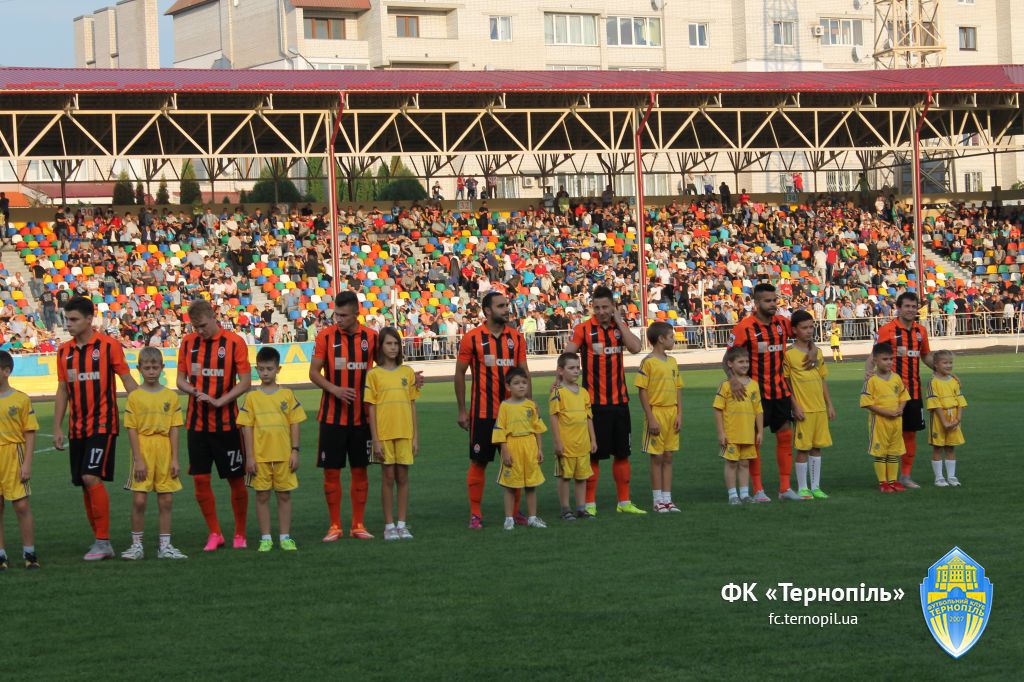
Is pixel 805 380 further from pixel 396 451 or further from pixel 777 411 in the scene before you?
pixel 396 451

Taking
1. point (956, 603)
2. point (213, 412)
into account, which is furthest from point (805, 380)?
point (956, 603)

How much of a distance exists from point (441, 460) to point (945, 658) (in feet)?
32.7

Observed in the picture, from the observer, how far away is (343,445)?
10.6 m

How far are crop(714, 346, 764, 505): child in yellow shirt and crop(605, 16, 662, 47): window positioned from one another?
55.5m

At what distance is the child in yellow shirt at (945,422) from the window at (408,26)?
5228 centimetres

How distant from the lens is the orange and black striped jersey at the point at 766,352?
12.1m

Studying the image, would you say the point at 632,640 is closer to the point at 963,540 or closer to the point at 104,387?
the point at 963,540

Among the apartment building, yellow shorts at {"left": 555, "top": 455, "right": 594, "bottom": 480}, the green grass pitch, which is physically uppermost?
the apartment building

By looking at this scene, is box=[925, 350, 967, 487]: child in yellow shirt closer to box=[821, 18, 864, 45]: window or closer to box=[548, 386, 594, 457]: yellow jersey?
box=[548, 386, 594, 457]: yellow jersey

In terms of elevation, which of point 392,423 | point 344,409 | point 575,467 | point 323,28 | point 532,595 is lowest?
point 532,595

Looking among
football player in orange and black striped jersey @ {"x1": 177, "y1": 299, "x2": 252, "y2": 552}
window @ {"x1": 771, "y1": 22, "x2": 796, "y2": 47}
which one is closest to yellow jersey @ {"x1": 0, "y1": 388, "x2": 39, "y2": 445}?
football player in orange and black striped jersey @ {"x1": 177, "y1": 299, "x2": 252, "y2": 552}

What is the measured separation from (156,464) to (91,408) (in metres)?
0.61

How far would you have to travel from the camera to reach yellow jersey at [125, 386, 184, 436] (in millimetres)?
9945

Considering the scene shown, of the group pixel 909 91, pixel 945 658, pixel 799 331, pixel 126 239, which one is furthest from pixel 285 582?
pixel 909 91
